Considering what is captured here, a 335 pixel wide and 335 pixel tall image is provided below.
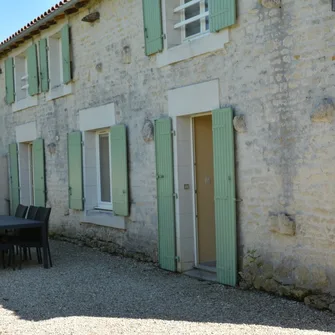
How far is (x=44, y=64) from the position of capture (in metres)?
10.8

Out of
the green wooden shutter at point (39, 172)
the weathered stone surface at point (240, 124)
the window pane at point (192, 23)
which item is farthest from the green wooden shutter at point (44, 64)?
the weathered stone surface at point (240, 124)

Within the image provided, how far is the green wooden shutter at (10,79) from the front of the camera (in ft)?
40.8

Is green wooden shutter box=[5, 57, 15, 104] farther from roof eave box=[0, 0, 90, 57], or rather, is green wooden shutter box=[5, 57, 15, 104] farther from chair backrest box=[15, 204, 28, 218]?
chair backrest box=[15, 204, 28, 218]

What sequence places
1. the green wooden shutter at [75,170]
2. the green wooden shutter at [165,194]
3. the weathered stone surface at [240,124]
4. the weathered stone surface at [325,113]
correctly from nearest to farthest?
the weathered stone surface at [325,113] < the weathered stone surface at [240,124] < the green wooden shutter at [165,194] < the green wooden shutter at [75,170]

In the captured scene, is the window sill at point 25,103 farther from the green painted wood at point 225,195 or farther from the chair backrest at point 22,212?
the green painted wood at point 225,195

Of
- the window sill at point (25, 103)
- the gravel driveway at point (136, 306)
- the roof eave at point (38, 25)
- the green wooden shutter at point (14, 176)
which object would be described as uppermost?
the roof eave at point (38, 25)

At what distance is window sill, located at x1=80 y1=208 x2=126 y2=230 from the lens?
8.69 m

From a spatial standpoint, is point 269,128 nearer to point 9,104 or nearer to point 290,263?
point 290,263

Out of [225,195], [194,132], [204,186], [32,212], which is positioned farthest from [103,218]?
[225,195]

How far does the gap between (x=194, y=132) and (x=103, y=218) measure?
2628 mm

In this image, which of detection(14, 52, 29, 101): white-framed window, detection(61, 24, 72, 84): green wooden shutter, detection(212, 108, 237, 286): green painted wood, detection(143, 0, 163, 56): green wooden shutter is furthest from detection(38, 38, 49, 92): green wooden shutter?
detection(212, 108, 237, 286): green painted wood

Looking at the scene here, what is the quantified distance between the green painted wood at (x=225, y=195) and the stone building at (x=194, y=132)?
2 cm

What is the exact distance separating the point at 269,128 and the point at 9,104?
8.45m

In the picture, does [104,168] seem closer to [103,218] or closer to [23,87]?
[103,218]
